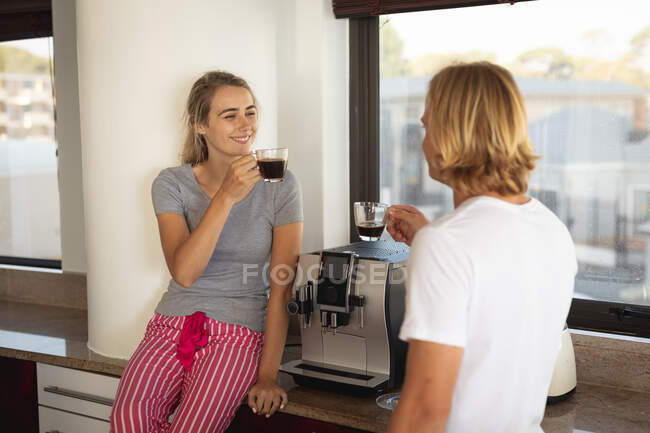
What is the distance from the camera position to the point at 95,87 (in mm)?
2217

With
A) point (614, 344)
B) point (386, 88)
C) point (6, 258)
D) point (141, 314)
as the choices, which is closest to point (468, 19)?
point (386, 88)

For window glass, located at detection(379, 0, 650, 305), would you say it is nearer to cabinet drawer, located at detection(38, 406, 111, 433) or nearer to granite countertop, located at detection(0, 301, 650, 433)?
granite countertop, located at detection(0, 301, 650, 433)

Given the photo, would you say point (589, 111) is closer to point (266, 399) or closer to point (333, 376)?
point (333, 376)

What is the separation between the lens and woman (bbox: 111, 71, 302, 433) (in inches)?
71.7

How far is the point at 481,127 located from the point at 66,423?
1870 mm

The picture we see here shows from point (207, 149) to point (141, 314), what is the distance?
0.62m

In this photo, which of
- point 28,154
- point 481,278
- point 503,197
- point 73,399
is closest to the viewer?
point 481,278

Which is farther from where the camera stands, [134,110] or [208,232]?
[134,110]

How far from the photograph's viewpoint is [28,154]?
3.31 meters

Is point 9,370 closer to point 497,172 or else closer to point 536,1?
point 497,172

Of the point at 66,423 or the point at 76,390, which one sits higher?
the point at 76,390

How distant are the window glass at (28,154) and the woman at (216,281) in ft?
4.80

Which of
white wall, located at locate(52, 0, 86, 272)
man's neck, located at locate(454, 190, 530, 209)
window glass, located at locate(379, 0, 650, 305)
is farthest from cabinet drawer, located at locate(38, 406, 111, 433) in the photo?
window glass, located at locate(379, 0, 650, 305)

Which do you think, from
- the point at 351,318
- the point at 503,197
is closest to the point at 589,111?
the point at 351,318
